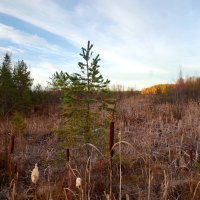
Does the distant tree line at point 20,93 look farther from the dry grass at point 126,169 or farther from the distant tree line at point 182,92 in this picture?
the dry grass at point 126,169

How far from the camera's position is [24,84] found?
23.5 meters

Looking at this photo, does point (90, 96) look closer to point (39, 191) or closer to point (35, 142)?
point (39, 191)

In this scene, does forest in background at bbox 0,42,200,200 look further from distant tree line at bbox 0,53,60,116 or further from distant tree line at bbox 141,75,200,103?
distant tree line at bbox 0,53,60,116

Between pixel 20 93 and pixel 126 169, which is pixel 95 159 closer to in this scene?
pixel 126 169

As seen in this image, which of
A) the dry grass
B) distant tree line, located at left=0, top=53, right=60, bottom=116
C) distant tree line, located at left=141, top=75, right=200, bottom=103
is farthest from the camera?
distant tree line, located at left=0, top=53, right=60, bottom=116

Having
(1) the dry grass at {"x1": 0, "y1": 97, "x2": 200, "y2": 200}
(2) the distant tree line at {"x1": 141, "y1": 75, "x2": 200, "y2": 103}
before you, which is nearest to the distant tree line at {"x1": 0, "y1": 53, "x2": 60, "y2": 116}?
(2) the distant tree line at {"x1": 141, "y1": 75, "x2": 200, "y2": 103}

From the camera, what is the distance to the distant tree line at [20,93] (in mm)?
19844

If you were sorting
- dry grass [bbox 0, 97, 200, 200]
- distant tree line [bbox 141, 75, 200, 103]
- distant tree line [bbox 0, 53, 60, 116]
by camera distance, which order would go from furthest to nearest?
distant tree line [bbox 0, 53, 60, 116] → distant tree line [bbox 141, 75, 200, 103] → dry grass [bbox 0, 97, 200, 200]

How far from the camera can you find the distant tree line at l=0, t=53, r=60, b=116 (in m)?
19.8

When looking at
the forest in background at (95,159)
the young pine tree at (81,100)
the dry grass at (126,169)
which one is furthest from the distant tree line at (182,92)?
the young pine tree at (81,100)

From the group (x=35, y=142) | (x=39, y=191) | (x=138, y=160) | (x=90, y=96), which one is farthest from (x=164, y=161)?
(x=35, y=142)

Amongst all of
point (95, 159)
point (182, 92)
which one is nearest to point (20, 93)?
point (182, 92)

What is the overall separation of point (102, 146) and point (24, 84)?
63.0ft

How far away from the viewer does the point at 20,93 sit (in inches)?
878
